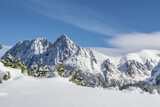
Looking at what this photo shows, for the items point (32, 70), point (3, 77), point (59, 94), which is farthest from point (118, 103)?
point (32, 70)

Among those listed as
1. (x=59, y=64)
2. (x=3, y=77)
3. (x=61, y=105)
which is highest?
(x=59, y=64)

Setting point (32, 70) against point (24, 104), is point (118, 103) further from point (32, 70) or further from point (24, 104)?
point (32, 70)

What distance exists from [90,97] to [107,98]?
974 mm

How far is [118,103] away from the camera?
9.64 metres

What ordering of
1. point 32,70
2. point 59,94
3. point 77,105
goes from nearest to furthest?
point 77,105 < point 59,94 < point 32,70

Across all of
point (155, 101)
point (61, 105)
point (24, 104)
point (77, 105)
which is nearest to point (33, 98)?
point (24, 104)

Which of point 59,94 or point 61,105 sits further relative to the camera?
point 59,94

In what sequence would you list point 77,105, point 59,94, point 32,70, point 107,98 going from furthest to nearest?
point 32,70, point 59,94, point 107,98, point 77,105

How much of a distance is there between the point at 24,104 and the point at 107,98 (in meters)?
4.50

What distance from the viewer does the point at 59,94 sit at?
1172 cm

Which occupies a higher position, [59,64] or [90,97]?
[59,64]

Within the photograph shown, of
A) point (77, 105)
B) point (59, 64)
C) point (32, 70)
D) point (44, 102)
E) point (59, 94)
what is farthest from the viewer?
point (32, 70)

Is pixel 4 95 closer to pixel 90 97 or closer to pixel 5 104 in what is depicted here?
pixel 5 104

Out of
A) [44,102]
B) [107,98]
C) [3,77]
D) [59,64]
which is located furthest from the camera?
[59,64]
